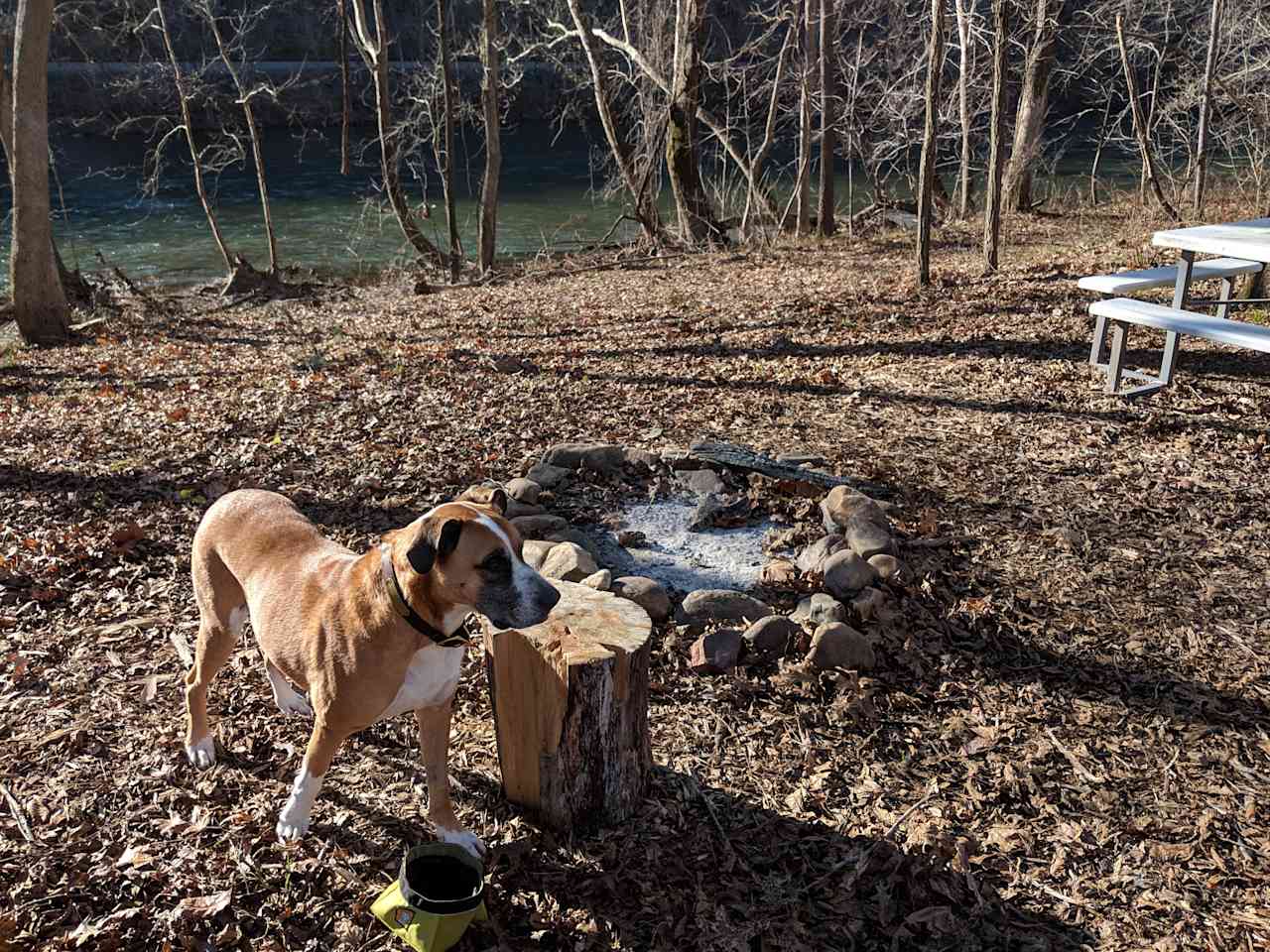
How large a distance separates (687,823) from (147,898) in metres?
1.72

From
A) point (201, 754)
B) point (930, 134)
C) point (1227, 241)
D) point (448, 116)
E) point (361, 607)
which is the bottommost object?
point (201, 754)

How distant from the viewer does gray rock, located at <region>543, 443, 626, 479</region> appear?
6.04 meters

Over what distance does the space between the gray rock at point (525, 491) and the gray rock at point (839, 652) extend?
195 centimetres

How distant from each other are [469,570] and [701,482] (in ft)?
10.3

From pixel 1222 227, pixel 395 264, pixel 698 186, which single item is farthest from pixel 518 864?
pixel 395 264

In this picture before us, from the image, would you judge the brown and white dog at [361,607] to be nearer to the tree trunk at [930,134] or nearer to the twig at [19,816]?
the twig at [19,816]

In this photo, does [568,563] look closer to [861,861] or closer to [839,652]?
[839,652]

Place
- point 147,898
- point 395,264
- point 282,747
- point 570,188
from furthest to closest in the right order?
point 570,188, point 395,264, point 282,747, point 147,898

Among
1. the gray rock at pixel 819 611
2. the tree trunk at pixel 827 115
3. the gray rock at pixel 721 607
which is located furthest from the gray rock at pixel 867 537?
the tree trunk at pixel 827 115

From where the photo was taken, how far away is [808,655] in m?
4.29

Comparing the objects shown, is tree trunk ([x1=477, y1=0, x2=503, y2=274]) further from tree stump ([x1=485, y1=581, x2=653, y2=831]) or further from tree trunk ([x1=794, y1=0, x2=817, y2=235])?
tree stump ([x1=485, y1=581, x2=653, y2=831])

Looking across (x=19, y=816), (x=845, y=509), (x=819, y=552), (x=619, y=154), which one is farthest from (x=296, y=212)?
(x=19, y=816)

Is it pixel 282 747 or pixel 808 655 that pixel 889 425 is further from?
pixel 282 747

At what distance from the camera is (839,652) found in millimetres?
4273
